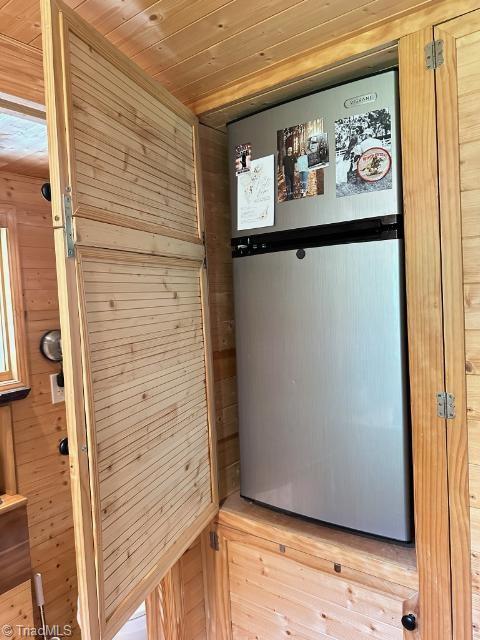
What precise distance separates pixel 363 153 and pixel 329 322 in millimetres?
469

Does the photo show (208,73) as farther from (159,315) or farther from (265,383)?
(265,383)

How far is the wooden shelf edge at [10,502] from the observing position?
81.7 inches

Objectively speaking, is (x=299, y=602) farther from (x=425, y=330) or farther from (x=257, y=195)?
(x=257, y=195)

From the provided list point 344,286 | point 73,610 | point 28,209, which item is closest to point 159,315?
point 344,286

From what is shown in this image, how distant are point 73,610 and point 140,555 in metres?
1.79

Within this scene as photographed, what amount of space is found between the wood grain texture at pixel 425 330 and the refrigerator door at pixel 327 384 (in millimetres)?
42

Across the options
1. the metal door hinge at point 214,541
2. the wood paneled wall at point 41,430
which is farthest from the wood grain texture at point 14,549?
the metal door hinge at point 214,541

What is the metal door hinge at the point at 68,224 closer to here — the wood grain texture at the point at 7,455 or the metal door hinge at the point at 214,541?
the metal door hinge at the point at 214,541

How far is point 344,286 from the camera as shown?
1254mm

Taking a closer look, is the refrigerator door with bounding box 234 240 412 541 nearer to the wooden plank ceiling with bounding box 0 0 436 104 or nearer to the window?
the wooden plank ceiling with bounding box 0 0 436 104

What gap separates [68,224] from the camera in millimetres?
952

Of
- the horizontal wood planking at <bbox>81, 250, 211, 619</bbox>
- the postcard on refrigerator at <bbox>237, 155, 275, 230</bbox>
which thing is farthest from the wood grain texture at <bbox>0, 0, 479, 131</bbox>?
the horizontal wood planking at <bbox>81, 250, 211, 619</bbox>

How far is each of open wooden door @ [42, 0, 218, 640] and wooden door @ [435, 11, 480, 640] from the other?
0.74 metres

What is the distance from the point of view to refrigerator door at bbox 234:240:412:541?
3.93 feet
